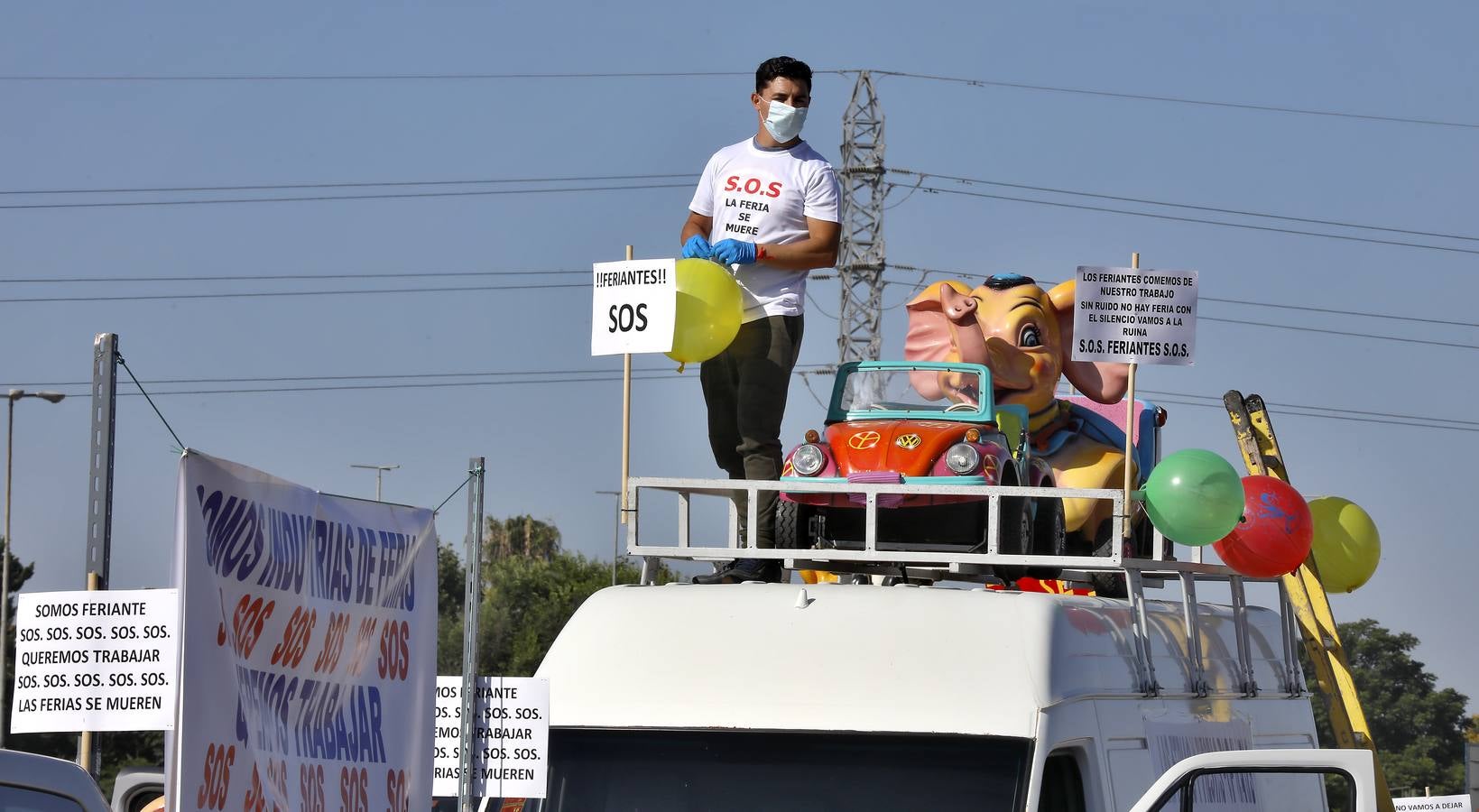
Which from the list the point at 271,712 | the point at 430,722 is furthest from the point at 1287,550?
the point at 271,712

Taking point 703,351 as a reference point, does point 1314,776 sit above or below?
below

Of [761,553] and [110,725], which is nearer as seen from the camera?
[110,725]

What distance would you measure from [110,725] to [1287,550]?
5.04m

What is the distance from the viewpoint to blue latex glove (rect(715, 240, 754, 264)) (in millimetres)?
9055

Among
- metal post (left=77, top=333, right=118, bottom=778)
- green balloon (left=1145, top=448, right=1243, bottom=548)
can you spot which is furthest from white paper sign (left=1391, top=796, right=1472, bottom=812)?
metal post (left=77, top=333, right=118, bottom=778)

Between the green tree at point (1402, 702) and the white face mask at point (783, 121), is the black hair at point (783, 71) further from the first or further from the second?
the green tree at point (1402, 702)

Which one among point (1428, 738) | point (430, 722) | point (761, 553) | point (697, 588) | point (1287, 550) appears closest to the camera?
point (430, 722)

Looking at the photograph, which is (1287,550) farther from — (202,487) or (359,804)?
(202,487)

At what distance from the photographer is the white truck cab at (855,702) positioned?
676 centimetres

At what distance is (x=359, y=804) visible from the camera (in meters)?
6.43

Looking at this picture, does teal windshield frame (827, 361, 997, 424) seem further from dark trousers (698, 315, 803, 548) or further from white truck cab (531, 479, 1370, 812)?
white truck cab (531, 479, 1370, 812)

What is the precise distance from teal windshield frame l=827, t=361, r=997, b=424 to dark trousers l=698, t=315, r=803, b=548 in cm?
69

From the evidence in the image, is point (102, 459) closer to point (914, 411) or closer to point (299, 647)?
point (299, 647)

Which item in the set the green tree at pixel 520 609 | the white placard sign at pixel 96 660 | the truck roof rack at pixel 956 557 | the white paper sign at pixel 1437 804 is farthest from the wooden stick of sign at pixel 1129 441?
the green tree at pixel 520 609
